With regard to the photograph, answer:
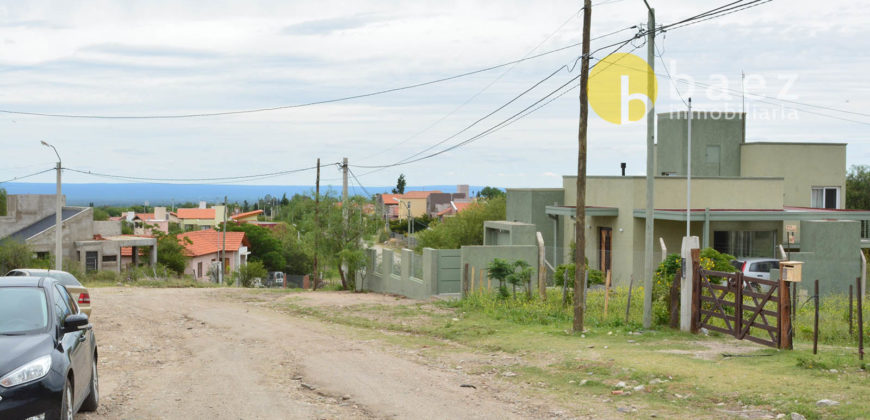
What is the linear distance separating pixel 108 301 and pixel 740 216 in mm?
22317

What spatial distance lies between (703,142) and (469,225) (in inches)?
592

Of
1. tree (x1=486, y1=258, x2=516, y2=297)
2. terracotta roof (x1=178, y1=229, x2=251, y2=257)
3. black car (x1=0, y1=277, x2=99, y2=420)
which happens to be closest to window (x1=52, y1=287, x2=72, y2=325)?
black car (x1=0, y1=277, x2=99, y2=420)

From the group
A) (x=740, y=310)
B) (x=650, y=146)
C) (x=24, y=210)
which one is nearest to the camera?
(x=740, y=310)

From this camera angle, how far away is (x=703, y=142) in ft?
131

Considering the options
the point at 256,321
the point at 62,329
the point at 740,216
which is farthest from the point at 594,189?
the point at 62,329

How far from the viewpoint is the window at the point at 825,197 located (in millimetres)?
40312

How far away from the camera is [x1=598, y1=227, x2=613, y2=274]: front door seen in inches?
1239

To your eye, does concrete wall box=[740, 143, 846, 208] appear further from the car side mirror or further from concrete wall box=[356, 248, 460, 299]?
the car side mirror

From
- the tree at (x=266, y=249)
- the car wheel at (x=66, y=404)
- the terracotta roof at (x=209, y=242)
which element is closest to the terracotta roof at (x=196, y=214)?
the tree at (x=266, y=249)

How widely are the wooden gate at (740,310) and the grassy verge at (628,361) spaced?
Answer: 0.98 ft

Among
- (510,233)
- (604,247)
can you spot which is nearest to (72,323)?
(510,233)

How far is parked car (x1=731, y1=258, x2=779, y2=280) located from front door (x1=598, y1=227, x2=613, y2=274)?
230 inches

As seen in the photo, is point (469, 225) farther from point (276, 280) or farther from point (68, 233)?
point (68, 233)

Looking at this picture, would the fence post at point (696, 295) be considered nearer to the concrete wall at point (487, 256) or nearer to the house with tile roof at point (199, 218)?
the concrete wall at point (487, 256)
